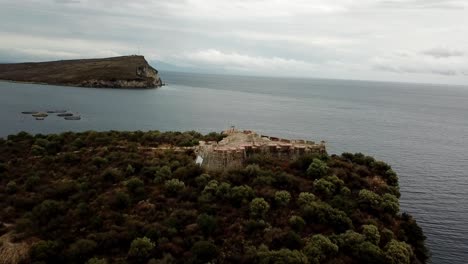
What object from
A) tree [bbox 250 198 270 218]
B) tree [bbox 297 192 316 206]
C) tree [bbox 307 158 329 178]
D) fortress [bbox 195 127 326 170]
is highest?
fortress [bbox 195 127 326 170]

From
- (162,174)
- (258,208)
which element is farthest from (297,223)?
(162,174)

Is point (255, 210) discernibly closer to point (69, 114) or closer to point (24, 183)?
point (24, 183)

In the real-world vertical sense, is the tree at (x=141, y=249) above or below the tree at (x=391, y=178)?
below

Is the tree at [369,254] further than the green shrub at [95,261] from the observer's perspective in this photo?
Yes

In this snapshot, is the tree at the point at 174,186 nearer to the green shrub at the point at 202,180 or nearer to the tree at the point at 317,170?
the green shrub at the point at 202,180

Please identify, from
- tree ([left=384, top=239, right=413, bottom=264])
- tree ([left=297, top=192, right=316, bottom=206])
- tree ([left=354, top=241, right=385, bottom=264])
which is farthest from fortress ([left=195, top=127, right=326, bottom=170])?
tree ([left=354, top=241, right=385, bottom=264])

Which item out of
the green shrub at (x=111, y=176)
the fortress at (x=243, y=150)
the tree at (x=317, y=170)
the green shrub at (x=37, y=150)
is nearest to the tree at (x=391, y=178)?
the fortress at (x=243, y=150)

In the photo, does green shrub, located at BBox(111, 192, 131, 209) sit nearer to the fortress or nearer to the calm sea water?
the fortress
